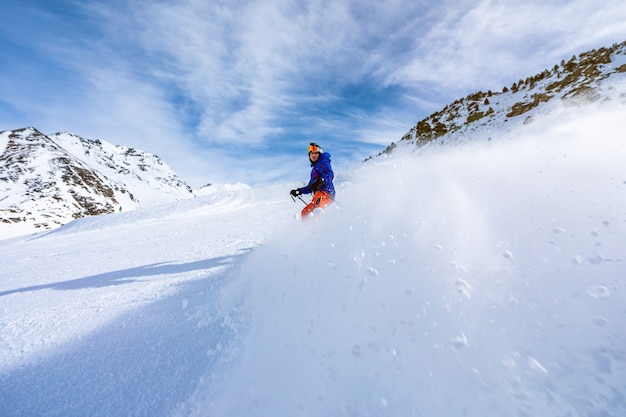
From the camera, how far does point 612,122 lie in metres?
8.05

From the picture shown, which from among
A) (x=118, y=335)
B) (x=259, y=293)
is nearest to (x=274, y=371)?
(x=259, y=293)

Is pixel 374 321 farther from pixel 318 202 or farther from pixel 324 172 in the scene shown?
pixel 324 172

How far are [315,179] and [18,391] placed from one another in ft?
15.9

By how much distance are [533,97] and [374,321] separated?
2045 centimetres

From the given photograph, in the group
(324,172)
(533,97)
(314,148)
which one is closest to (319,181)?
(324,172)

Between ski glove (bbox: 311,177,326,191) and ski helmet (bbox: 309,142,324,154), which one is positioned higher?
ski helmet (bbox: 309,142,324,154)

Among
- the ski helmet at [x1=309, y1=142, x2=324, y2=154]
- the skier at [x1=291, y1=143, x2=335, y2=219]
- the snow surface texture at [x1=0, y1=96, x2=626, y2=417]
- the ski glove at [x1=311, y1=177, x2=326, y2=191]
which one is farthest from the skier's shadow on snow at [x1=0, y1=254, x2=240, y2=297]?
the ski helmet at [x1=309, y1=142, x2=324, y2=154]

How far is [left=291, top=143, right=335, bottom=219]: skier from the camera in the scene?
5.85m

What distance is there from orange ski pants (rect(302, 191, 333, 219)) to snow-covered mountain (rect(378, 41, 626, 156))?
12.3m

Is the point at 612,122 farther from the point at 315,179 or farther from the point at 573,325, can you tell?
the point at 573,325

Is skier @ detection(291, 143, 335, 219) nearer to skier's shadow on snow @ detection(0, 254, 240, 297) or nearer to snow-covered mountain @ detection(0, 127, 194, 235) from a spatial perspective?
skier's shadow on snow @ detection(0, 254, 240, 297)

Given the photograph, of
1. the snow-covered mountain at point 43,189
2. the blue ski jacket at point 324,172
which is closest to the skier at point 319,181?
the blue ski jacket at point 324,172

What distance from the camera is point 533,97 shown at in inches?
680

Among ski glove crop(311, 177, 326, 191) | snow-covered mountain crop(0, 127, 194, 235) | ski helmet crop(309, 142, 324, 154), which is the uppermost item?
snow-covered mountain crop(0, 127, 194, 235)
